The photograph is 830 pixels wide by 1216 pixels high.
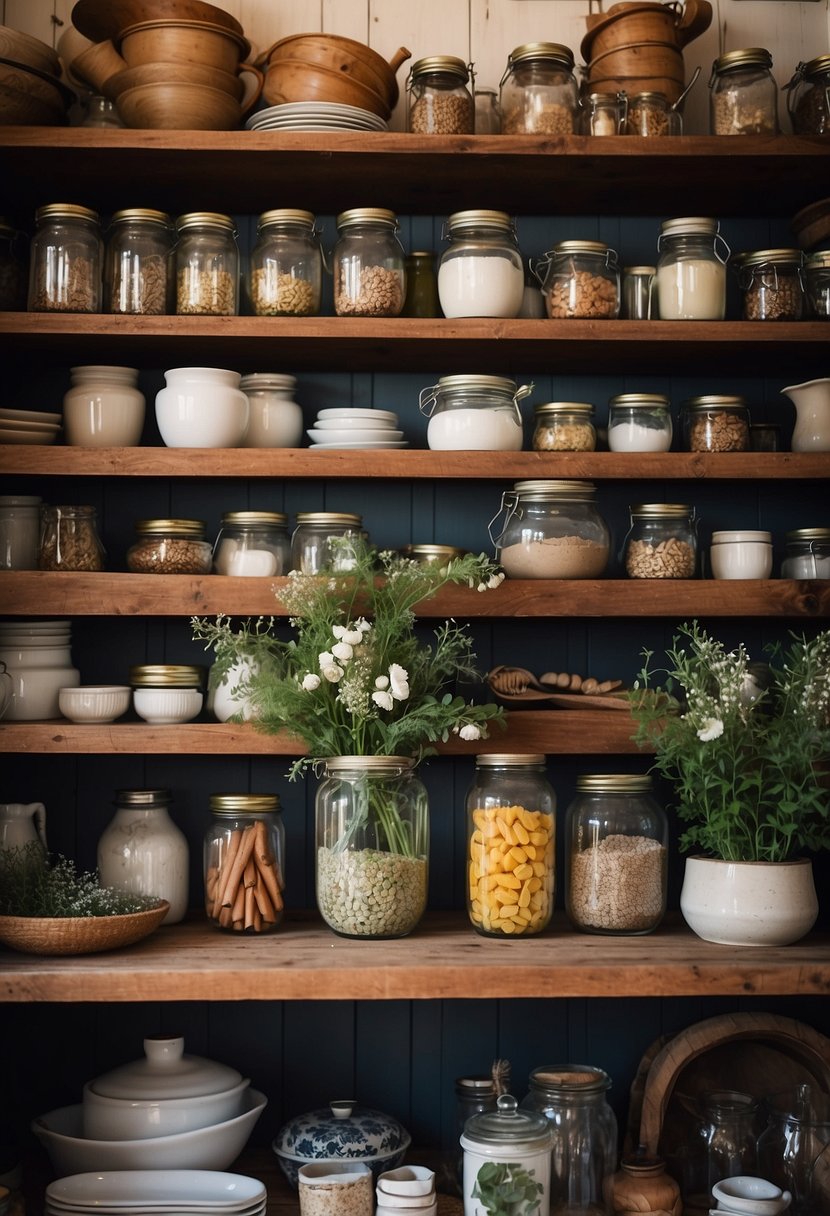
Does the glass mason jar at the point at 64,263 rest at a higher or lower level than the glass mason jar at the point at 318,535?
higher

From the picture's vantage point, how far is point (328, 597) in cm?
200

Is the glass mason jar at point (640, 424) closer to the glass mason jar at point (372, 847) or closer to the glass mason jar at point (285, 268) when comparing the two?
the glass mason jar at point (285, 268)

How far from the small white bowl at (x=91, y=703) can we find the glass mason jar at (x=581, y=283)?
1.04 metres

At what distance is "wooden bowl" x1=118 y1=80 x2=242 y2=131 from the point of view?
2113 millimetres

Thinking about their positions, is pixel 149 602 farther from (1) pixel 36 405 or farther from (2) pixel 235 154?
(2) pixel 235 154

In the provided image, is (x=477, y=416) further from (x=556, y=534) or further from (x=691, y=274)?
(x=691, y=274)

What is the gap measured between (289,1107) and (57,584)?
3.47 ft

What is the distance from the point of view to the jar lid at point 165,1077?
1921mm

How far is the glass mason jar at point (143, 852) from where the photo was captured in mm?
2057

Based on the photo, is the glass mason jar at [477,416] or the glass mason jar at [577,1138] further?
the glass mason jar at [477,416]

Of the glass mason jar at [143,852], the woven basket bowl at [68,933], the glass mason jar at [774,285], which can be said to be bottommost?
the woven basket bowl at [68,933]

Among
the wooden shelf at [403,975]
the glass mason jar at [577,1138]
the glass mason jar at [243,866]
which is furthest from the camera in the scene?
the glass mason jar at [243,866]

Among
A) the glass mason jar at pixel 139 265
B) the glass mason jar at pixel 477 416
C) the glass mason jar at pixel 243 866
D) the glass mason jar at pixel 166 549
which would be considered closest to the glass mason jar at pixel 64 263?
the glass mason jar at pixel 139 265

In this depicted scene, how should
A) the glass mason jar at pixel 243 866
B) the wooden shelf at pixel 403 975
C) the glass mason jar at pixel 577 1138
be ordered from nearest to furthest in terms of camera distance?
the wooden shelf at pixel 403 975 → the glass mason jar at pixel 577 1138 → the glass mason jar at pixel 243 866
